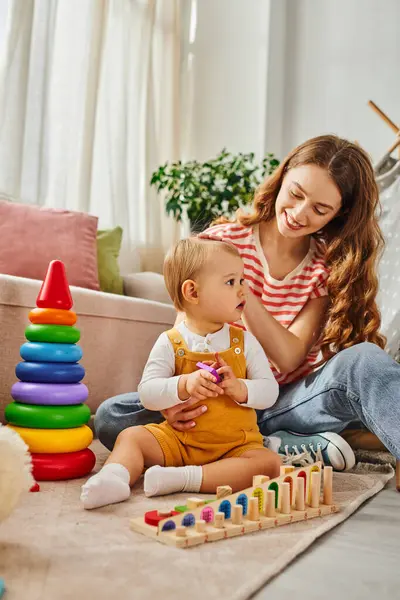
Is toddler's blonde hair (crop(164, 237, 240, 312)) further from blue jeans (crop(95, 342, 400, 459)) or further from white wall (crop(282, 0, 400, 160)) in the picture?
white wall (crop(282, 0, 400, 160))

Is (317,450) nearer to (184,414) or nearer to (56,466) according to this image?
(184,414)

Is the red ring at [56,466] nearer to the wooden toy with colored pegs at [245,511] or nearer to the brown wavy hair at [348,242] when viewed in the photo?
the wooden toy with colored pegs at [245,511]

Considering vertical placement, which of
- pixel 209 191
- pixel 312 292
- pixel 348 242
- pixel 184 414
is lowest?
pixel 184 414

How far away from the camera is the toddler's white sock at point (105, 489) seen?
1.04 metres

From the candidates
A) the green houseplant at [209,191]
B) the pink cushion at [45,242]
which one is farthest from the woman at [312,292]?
the green houseplant at [209,191]

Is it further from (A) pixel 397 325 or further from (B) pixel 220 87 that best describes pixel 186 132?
(A) pixel 397 325

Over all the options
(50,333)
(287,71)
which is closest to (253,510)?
(50,333)

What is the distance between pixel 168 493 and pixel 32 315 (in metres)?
0.43

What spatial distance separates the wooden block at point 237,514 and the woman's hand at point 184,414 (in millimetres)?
299

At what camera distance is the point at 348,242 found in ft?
5.15

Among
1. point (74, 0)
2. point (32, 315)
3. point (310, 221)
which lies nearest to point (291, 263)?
point (310, 221)

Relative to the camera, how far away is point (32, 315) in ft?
4.21

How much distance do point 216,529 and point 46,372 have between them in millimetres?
496

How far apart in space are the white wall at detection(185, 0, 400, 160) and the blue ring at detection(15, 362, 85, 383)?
225 centimetres
